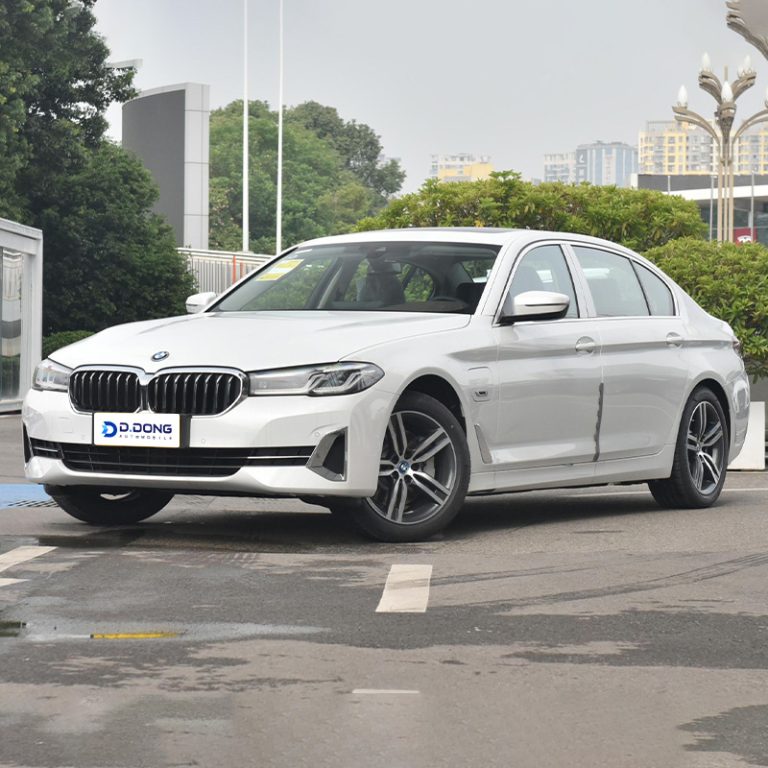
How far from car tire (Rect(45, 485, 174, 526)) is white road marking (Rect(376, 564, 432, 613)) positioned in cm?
212

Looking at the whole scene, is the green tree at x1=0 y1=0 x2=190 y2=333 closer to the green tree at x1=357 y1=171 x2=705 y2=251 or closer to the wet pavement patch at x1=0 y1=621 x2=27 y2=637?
the green tree at x1=357 y1=171 x2=705 y2=251

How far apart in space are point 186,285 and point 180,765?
165 ft

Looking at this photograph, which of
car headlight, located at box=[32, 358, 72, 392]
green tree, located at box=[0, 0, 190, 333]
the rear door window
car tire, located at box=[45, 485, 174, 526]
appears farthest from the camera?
green tree, located at box=[0, 0, 190, 333]

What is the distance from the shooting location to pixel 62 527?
9469 mm

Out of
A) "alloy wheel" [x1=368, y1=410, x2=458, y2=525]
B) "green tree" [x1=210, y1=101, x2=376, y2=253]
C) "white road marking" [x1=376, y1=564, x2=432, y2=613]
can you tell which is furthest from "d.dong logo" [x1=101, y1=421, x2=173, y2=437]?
"green tree" [x1=210, y1=101, x2=376, y2=253]

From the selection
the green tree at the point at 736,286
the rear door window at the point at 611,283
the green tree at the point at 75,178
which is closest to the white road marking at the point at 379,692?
the rear door window at the point at 611,283

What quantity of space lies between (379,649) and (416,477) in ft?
10.1

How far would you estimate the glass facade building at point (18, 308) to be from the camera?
26844 millimetres

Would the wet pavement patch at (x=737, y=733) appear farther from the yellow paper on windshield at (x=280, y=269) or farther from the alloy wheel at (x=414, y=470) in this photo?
the yellow paper on windshield at (x=280, y=269)

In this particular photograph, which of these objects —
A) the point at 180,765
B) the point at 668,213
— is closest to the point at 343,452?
the point at 180,765

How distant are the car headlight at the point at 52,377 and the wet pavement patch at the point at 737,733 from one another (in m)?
4.74

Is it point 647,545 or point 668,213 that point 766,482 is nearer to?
point 647,545

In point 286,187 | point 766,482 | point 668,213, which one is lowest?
point 766,482

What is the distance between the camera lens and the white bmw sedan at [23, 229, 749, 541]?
27.5ft
